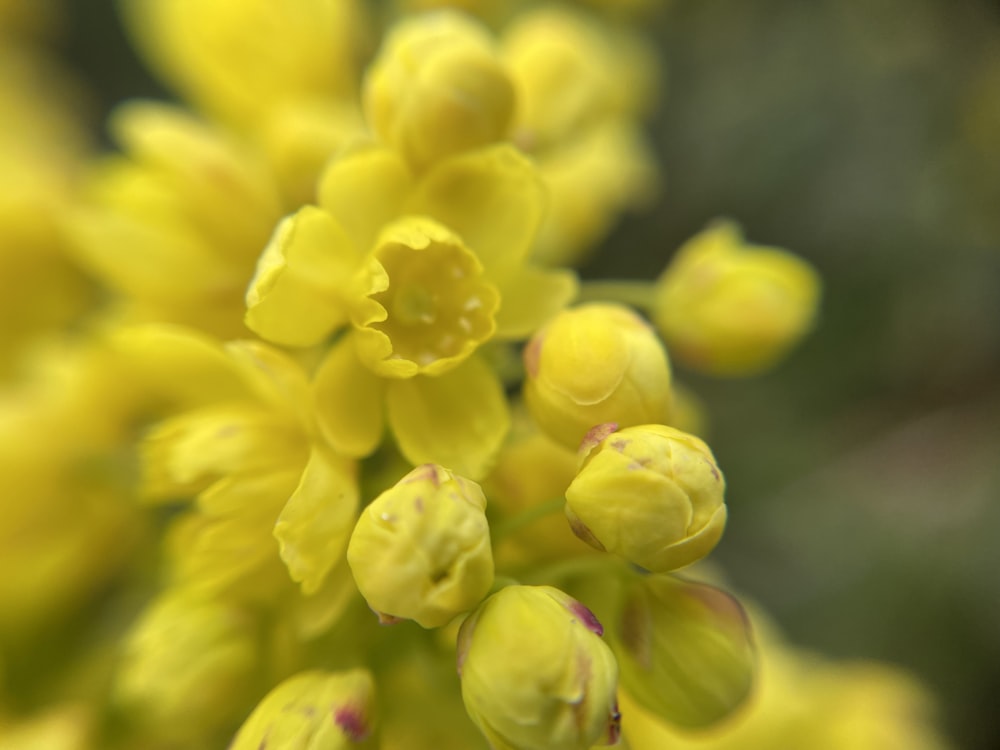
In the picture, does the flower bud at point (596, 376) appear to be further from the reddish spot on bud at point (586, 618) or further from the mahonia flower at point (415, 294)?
the reddish spot on bud at point (586, 618)

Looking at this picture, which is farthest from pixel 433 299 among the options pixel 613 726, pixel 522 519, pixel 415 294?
pixel 613 726

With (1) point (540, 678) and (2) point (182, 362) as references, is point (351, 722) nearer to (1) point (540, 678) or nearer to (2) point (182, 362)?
(1) point (540, 678)

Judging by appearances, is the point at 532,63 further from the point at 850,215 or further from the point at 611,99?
the point at 850,215

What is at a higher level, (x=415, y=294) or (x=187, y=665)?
(x=415, y=294)

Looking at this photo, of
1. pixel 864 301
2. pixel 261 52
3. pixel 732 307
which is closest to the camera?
pixel 732 307

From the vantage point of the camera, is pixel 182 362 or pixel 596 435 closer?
pixel 596 435

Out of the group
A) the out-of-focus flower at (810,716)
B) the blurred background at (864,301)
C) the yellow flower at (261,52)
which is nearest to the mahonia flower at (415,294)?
the yellow flower at (261,52)

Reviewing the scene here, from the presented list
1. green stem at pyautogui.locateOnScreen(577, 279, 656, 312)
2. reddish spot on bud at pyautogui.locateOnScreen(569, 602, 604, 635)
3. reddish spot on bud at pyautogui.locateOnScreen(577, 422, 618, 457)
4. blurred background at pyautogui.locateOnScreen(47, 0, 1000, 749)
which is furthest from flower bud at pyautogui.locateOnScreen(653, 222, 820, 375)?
blurred background at pyautogui.locateOnScreen(47, 0, 1000, 749)
